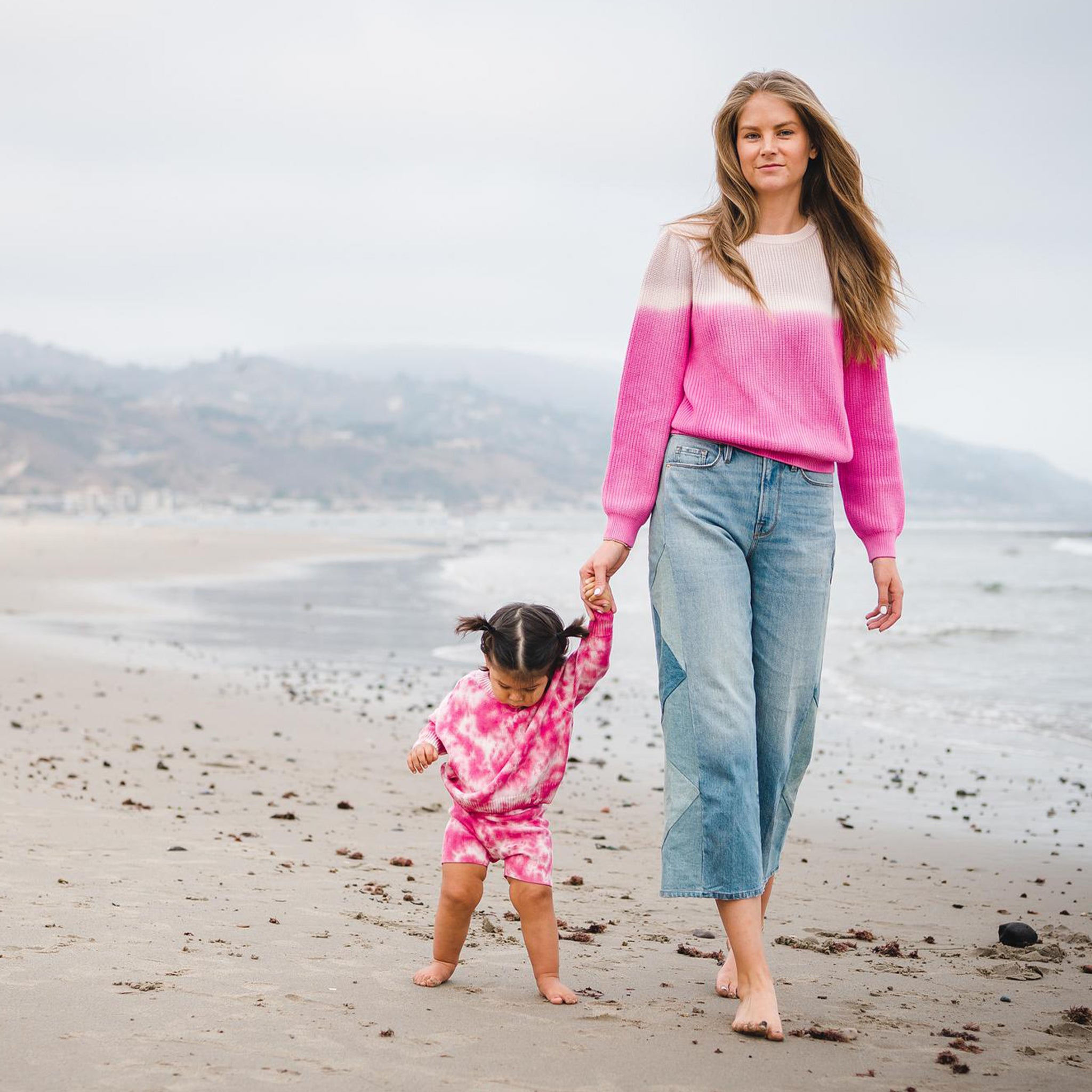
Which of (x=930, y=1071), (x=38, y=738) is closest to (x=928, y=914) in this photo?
(x=930, y=1071)

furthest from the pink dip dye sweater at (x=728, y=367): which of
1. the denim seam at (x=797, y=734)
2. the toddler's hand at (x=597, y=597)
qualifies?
the denim seam at (x=797, y=734)

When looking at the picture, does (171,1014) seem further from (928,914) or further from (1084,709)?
(1084,709)

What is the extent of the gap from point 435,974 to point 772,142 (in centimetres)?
215

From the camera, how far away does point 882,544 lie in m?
3.08

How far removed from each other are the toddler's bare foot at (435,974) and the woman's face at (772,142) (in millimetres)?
2035

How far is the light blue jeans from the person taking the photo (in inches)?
107

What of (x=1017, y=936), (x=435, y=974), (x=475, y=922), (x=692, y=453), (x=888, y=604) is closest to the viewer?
(x=692, y=453)

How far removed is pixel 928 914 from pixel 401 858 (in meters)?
1.85

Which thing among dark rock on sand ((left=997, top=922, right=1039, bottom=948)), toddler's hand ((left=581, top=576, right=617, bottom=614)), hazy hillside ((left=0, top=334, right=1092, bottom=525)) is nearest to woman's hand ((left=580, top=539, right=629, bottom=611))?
toddler's hand ((left=581, top=576, right=617, bottom=614))

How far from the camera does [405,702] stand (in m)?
9.05

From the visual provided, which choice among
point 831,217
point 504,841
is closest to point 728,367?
point 831,217

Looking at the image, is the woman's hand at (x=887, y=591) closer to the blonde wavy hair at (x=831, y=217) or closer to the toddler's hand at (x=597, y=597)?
the blonde wavy hair at (x=831, y=217)

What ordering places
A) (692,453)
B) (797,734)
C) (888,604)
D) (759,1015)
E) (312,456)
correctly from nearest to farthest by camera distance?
(759,1015) < (692,453) < (797,734) < (888,604) < (312,456)

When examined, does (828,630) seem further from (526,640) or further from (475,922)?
(526,640)
